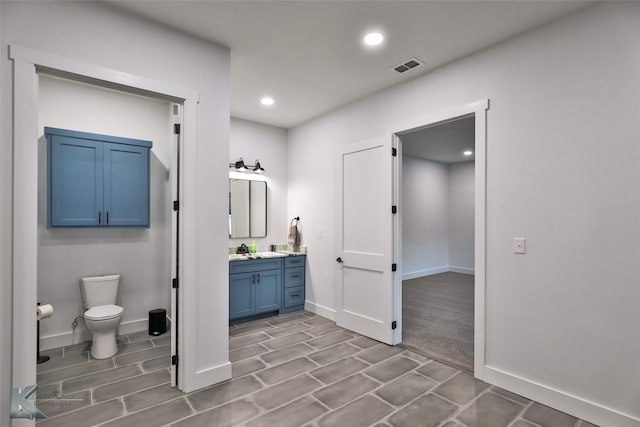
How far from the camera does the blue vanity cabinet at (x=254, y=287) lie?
4.03 meters

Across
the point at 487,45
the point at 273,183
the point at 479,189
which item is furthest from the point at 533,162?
the point at 273,183

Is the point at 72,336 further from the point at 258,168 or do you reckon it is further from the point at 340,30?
the point at 340,30

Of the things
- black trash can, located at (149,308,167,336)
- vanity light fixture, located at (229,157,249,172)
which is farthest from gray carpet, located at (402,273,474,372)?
vanity light fixture, located at (229,157,249,172)

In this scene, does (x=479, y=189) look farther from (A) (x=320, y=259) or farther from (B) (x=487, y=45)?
(A) (x=320, y=259)

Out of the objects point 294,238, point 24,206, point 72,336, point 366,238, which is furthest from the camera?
point 294,238

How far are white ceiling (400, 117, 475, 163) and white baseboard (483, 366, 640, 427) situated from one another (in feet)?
9.76

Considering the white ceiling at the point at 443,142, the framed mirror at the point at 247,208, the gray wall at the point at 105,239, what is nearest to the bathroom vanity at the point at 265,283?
the framed mirror at the point at 247,208

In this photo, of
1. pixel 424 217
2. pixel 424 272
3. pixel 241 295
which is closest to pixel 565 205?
pixel 241 295

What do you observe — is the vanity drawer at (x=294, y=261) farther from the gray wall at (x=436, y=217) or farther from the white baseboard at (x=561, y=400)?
the gray wall at (x=436, y=217)

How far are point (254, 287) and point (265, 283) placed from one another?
17cm

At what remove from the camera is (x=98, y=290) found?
3.40m

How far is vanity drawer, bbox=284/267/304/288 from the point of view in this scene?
4.54 m

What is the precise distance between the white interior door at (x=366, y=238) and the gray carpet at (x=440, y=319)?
1.66ft

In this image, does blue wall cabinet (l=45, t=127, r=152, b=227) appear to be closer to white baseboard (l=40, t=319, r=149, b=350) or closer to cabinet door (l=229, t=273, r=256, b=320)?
white baseboard (l=40, t=319, r=149, b=350)
